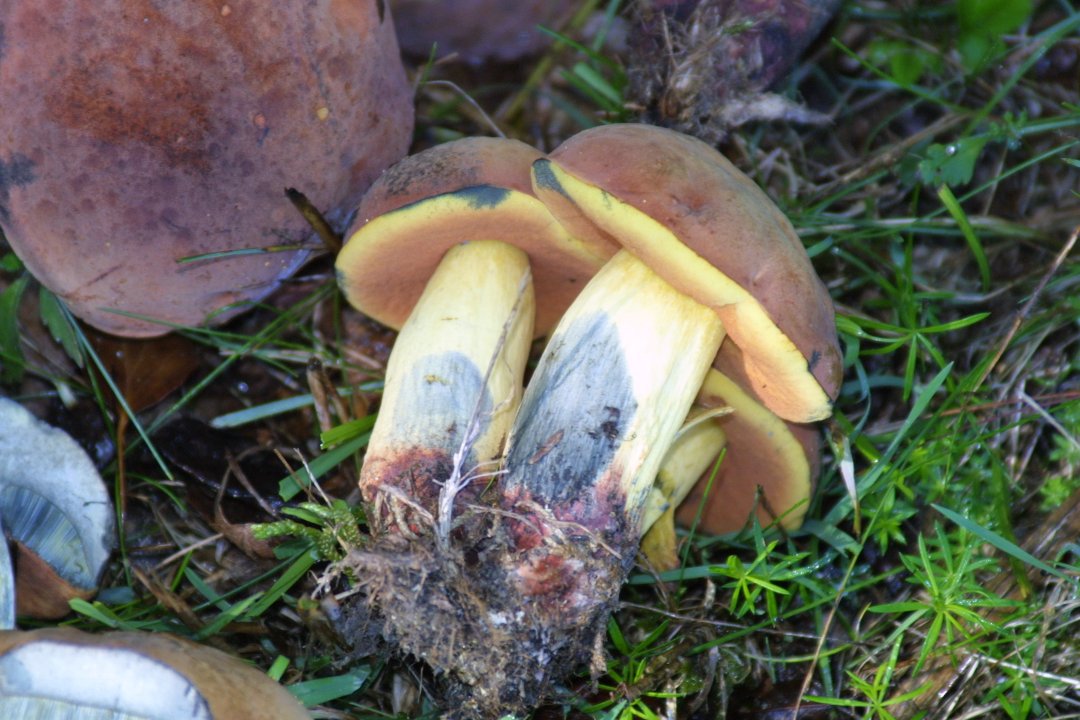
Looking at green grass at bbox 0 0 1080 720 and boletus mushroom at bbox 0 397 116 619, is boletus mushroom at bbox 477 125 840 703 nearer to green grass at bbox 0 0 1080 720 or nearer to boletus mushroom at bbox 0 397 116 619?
green grass at bbox 0 0 1080 720

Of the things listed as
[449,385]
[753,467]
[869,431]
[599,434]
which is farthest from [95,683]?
[869,431]

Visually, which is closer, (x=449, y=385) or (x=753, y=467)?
(x=449, y=385)

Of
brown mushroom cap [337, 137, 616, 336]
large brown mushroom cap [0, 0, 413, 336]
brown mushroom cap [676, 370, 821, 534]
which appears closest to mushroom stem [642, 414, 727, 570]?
brown mushroom cap [676, 370, 821, 534]

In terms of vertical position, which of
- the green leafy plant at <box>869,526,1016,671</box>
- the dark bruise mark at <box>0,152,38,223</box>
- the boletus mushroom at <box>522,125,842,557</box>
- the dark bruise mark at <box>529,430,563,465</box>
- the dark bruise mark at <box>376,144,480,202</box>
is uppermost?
the dark bruise mark at <box>0,152,38,223</box>

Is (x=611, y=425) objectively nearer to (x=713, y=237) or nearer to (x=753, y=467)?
(x=713, y=237)

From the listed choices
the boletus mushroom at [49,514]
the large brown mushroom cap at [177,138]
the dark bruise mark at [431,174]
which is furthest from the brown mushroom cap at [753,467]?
the boletus mushroom at [49,514]
